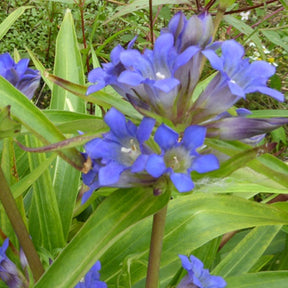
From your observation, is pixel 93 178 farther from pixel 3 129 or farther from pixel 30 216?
pixel 30 216

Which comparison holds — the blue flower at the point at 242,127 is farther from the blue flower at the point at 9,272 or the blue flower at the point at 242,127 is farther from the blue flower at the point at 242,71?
the blue flower at the point at 9,272

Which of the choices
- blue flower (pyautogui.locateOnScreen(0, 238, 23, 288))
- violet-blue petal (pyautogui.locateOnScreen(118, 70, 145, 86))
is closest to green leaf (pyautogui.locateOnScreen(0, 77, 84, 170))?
violet-blue petal (pyautogui.locateOnScreen(118, 70, 145, 86))

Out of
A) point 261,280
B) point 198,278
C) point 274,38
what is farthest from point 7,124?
point 274,38

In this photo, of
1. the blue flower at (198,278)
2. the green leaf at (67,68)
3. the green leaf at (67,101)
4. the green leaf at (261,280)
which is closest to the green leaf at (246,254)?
the green leaf at (261,280)

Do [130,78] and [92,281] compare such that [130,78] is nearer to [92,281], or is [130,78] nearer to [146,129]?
[146,129]

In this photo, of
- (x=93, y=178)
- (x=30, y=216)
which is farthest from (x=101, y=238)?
(x=30, y=216)
